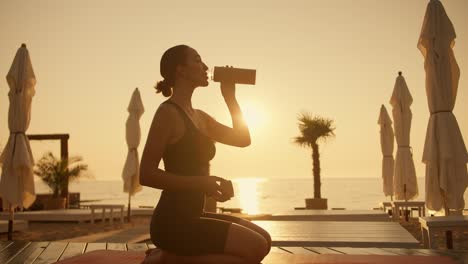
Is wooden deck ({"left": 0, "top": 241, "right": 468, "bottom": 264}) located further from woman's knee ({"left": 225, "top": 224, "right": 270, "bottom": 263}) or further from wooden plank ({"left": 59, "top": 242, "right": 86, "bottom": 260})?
woman's knee ({"left": 225, "top": 224, "right": 270, "bottom": 263})

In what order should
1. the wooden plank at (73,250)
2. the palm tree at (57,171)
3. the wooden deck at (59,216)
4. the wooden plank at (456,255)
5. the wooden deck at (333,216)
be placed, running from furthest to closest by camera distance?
the palm tree at (57,171) < the wooden deck at (59,216) < the wooden deck at (333,216) < the wooden plank at (73,250) < the wooden plank at (456,255)

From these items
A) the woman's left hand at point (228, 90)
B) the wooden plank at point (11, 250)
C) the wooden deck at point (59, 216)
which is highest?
the woman's left hand at point (228, 90)

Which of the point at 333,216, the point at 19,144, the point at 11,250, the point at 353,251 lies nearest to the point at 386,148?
the point at 333,216

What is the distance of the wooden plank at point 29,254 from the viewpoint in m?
4.42

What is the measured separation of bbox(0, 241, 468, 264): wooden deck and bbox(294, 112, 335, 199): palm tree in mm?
15963

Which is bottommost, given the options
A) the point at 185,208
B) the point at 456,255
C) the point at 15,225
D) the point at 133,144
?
the point at 15,225

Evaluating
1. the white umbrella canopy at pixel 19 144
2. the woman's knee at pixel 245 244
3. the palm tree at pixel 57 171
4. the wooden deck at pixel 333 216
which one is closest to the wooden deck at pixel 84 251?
the woman's knee at pixel 245 244

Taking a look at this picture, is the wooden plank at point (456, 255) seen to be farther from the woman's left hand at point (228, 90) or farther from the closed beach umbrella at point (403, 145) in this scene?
the closed beach umbrella at point (403, 145)

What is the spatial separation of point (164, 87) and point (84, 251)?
2.81 metres

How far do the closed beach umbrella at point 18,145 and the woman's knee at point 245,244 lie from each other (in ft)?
23.9

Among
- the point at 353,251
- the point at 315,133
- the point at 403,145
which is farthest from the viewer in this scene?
the point at 315,133

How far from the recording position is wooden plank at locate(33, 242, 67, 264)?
14.4 feet

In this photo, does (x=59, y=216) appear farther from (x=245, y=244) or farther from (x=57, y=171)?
(x=245, y=244)

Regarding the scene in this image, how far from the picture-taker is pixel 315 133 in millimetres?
20938
